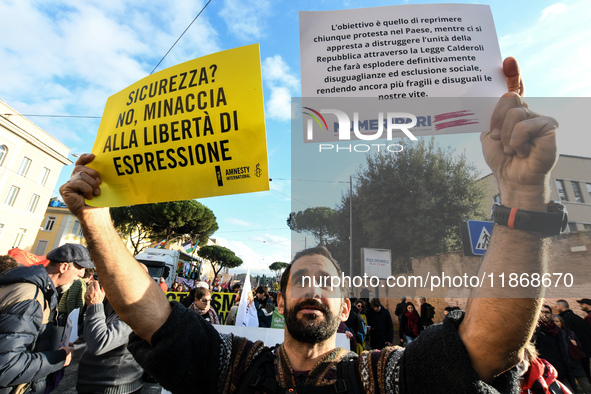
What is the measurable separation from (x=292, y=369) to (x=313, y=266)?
0.56 metres

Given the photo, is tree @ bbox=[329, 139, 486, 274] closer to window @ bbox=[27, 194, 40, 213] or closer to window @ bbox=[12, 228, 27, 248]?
window @ bbox=[12, 228, 27, 248]

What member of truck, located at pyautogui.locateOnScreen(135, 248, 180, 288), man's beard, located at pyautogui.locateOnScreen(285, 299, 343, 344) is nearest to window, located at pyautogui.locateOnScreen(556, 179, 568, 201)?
man's beard, located at pyautogui.locateOnScreen(285, 299, 343, 344)

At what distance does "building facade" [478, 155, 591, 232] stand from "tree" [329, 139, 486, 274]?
9 centimetres

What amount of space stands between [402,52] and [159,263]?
58.6 feet

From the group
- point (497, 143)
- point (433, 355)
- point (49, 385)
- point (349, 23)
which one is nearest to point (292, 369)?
point (433, 355)

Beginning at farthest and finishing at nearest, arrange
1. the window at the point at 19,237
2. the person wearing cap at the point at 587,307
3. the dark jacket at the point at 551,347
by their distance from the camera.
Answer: the window at the point at 19,237, the person wearing cap at the point at 587,307, the dark jacket at the point at 551,347

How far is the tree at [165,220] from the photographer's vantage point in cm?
3466

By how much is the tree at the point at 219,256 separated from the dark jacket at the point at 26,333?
190 ft

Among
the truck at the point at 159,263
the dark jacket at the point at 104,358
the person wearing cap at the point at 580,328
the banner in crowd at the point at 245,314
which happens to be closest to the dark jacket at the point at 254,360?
the dark jacket at the point at 104,358

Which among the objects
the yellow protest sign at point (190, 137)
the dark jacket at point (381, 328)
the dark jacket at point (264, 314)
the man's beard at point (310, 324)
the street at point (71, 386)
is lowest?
the street at point (71, 386)

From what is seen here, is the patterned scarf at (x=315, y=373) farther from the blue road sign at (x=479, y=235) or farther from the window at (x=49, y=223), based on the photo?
the window at (x=49, y=223)

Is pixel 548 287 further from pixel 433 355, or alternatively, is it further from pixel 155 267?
pixel 155 267

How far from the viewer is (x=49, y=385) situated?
10.00 feet

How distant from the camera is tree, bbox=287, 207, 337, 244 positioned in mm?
1537
